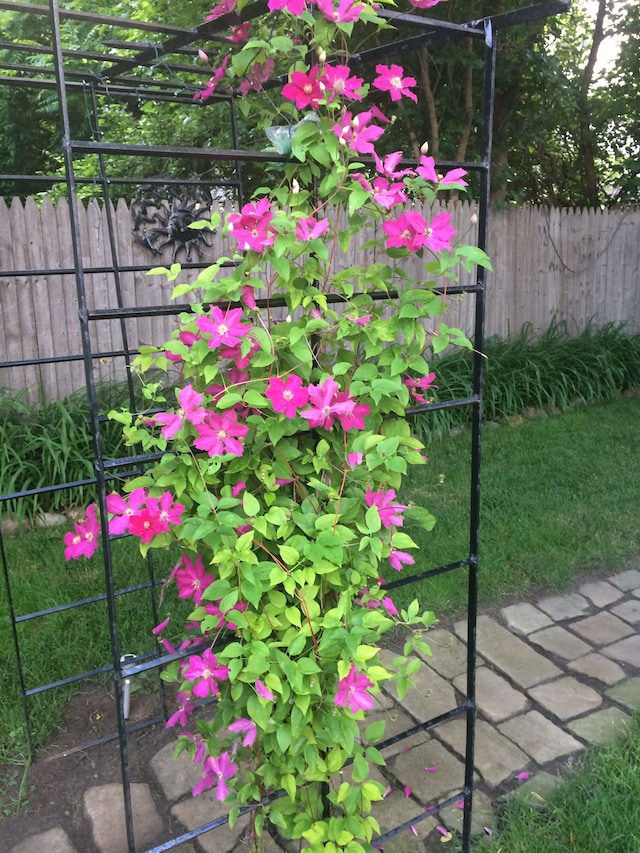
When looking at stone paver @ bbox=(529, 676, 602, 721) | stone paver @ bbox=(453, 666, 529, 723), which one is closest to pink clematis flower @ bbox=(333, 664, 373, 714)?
stone paver @ bbox=(453, 666, 529, 723)

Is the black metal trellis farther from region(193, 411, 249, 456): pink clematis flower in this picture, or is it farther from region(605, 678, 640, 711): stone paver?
region(605, 678, 640, 711): stone paver

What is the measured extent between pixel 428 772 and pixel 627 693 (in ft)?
2.62

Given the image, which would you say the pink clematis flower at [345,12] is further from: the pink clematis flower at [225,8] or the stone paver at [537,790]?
the stone paver at [537,790]

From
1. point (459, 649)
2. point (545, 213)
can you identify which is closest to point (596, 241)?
point (545, 213)

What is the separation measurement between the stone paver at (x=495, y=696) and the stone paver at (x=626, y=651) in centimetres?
46

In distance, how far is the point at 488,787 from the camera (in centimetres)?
199

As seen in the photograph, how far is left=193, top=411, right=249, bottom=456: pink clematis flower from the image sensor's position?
1.25 metres

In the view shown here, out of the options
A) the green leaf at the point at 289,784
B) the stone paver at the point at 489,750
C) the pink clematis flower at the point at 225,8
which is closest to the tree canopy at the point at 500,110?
the pink clematis flower at the point at 225,8

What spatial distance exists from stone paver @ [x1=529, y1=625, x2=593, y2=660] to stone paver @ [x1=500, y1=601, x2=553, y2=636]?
0.12 feet

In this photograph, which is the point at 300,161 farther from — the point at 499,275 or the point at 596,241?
the point at 596,241

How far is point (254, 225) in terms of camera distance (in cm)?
125

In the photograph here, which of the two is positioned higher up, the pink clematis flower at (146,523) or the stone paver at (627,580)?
the pink clematis flower at (146,523)

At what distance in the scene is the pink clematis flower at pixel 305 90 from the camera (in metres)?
1.29

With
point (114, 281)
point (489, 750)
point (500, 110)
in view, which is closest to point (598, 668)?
point (489, 750)
